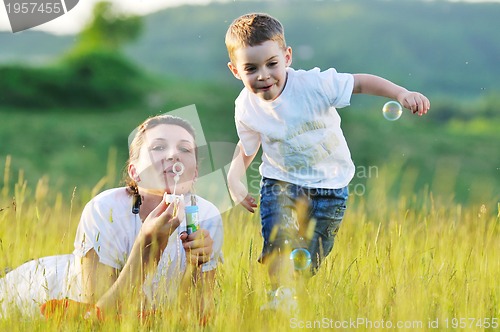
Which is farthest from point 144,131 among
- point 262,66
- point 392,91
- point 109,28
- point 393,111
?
point 109,28

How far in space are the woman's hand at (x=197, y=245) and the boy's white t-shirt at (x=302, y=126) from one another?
908 millimetres

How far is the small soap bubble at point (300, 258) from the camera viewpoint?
151 inches

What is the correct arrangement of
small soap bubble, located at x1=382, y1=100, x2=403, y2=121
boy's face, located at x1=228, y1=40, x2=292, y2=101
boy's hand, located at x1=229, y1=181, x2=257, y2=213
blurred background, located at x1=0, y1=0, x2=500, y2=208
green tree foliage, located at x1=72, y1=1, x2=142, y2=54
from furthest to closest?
green tree foliage, located at x1=72, y1=1, x2=142, y2=54
blurred background, located at x1=0, y1=0, x2=500, y2=208
small soap bubble, located at x1=382, y1=100, x2=403, y2=121
boy's hand, located at x1=229, y1=181, x2=257, y2=213
boy's face, located at x1=228, y1=40, x2=292, y2=101

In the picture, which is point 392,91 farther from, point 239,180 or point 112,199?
point 112,199

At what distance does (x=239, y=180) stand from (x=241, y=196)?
12 cm

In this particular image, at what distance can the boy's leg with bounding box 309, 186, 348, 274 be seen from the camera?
412 cm

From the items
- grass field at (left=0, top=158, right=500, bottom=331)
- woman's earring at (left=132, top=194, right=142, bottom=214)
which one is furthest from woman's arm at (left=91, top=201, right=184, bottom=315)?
woman's earring at (left=132, top=194, right=142, bottom=214)

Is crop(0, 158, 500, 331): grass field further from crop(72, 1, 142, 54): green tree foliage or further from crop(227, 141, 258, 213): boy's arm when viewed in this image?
crop(72, 1, 142, 54): green tree foliage

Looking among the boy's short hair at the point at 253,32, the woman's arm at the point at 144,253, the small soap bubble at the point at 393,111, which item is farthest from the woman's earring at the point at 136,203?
the small soap bubble at the point at 393,111

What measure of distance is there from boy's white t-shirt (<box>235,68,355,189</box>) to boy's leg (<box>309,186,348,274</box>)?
5cm

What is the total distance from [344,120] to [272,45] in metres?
23.4

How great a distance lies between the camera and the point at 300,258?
3854mm

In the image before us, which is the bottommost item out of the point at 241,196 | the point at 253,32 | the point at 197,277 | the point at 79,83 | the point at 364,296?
the point at 364,296

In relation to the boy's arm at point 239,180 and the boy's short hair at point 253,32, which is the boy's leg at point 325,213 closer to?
the boy's arm at point 239,180
